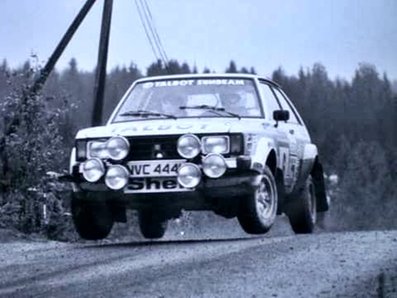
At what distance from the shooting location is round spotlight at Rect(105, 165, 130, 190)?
7.82 m

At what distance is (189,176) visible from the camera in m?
7.70

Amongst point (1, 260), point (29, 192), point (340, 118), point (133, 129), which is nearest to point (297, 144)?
point (133, 129)

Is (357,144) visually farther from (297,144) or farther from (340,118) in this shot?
(297,144)

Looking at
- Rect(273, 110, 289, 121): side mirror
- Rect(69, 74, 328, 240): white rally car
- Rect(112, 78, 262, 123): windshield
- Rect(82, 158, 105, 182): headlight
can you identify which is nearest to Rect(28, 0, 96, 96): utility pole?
Rect(69, 74, 328, 240): white rally car

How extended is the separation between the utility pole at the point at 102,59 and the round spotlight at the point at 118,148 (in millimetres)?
9049

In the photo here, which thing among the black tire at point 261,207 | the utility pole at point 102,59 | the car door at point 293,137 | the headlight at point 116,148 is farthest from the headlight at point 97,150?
the utility pole at point 102,59

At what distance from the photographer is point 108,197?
8008mm

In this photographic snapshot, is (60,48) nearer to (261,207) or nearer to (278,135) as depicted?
(278,135)

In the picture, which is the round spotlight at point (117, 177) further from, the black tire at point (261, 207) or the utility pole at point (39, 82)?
the utility pole at point (39, 82)

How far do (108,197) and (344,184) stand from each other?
35.4 metres

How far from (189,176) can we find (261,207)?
964 millimetres

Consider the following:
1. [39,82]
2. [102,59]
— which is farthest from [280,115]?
[102,59]

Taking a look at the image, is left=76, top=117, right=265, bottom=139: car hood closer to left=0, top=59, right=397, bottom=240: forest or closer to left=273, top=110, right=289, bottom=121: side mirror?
left=273, top=110, right=289, bottom=121: side mirror

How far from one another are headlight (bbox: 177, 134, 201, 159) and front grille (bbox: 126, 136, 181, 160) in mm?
96
